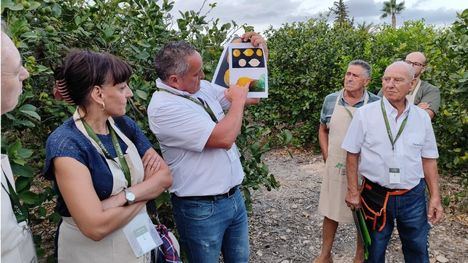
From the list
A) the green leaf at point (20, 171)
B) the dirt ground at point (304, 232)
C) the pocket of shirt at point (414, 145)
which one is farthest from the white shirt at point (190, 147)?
the dirt ground at point (304, 232)

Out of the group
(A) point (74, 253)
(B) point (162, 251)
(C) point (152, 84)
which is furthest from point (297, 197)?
(A) point (74, 253)

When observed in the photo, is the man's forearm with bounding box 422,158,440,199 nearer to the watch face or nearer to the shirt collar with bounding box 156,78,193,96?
the shirt collar with bounding box 156,78,193,96

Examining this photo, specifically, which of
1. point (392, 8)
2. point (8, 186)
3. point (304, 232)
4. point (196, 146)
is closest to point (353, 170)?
point (196, 146)

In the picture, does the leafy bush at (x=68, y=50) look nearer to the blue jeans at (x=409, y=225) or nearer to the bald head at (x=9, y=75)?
the bald head at (x=9, y=75)

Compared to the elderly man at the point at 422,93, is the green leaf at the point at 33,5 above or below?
above

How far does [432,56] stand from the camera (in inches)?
222

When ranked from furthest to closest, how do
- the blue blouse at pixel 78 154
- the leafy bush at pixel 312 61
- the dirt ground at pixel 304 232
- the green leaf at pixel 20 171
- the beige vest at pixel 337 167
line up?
the leafy bush at pixel 312 61, the dirt ground at pixel 304 232, the beige vest at pixel 337 167, the green leaf at pixel 20 171, the blue blouse at pixel 78 154

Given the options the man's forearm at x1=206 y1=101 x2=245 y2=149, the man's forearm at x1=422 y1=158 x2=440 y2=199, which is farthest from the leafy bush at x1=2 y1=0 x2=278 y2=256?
the man's forearm at x1=422 y1=158 x2=440 y2=199

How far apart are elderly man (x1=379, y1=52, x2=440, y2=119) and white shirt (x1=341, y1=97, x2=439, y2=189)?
3.70 ft

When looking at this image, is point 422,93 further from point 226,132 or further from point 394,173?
point 226,132

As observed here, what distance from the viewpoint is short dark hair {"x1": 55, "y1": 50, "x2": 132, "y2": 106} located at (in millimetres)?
1743

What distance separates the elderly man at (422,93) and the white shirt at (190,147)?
2.48 meters

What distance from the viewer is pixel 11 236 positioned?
56.3 inches

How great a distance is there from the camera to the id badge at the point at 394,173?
2797 millimetres
